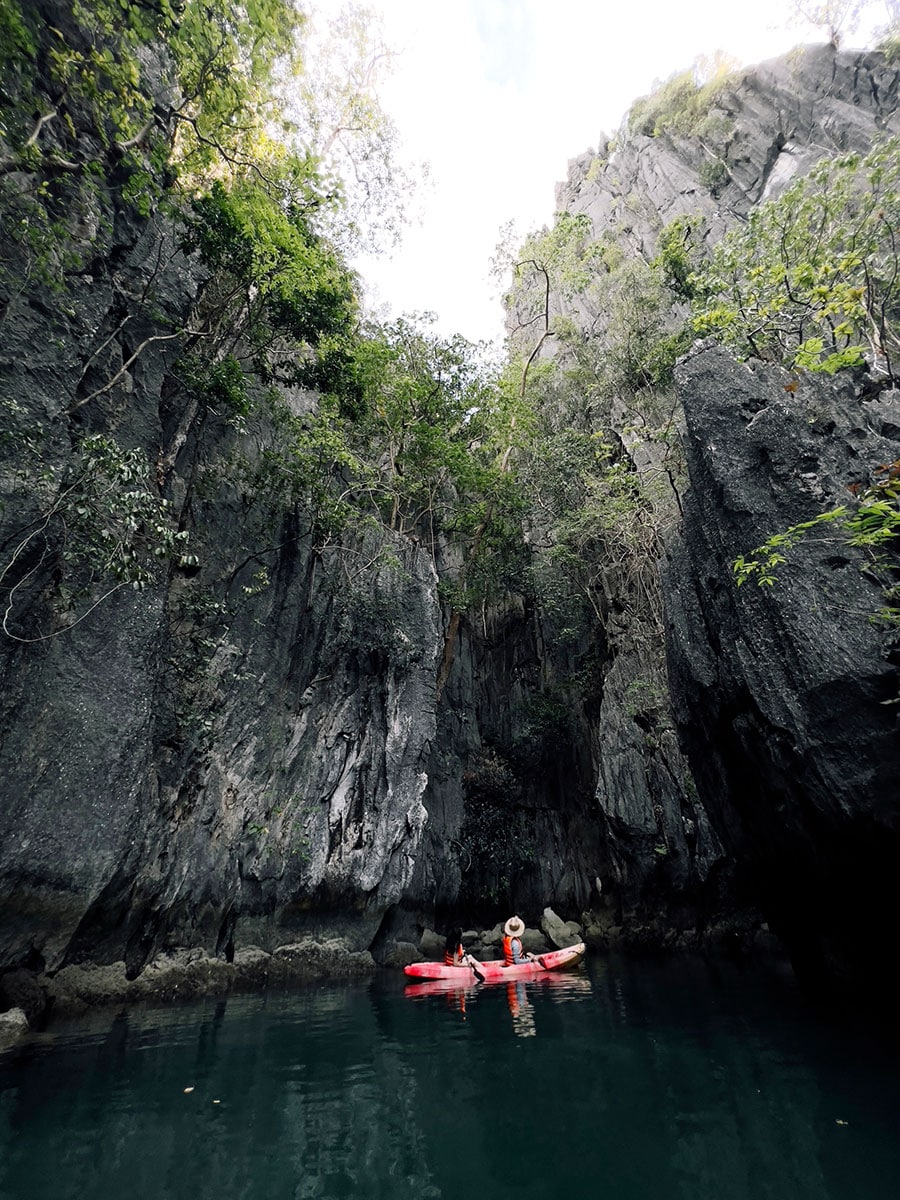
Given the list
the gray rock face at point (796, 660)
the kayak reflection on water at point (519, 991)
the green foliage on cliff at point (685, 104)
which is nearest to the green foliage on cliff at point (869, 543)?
the gray rock face at point (796, 660)

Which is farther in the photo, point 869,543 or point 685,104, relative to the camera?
point 685,104

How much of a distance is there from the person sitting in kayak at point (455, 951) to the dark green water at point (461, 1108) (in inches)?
184

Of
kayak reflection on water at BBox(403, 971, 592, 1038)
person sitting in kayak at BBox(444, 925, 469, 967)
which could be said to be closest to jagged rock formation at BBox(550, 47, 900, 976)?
kayak reflection on water at BBox(403, 971, 592, 1038)

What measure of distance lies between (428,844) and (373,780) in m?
4.58

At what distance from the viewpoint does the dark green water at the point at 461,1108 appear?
3.75 meters

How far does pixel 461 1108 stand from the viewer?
501 cm

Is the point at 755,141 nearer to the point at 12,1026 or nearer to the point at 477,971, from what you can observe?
the point at 477,971

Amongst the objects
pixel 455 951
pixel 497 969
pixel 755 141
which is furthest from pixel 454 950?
pixel 755 141

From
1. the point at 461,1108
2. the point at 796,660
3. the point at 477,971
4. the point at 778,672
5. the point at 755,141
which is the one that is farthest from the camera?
the point at 755,141

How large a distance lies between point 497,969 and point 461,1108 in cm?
857

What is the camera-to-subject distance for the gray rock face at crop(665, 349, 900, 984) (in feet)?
19.2

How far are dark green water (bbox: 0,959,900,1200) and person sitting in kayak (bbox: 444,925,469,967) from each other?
4.67 m

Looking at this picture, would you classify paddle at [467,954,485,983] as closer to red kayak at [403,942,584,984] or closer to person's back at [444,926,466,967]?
red kayak at [403,942,584,984]

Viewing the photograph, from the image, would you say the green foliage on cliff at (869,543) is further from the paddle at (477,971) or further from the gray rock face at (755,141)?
the gray rock face at (755,141)
